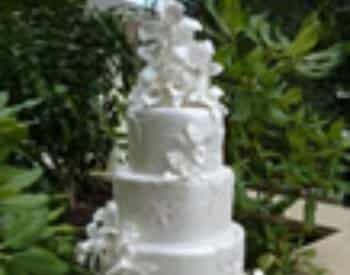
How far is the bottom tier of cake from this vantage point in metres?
0.92


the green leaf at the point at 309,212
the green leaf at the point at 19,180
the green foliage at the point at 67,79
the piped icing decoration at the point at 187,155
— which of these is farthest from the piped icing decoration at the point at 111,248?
the green leaf at the point at 309,212

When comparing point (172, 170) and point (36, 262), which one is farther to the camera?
point (172, 170)

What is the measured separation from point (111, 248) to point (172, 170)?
14 centimetres

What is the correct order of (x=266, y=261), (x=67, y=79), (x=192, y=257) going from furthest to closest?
1. (x=67, y=79)
2. (x=266, y=261)
3. (x=192, y=257)

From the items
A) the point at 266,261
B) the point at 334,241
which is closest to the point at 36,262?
the point at 266,261

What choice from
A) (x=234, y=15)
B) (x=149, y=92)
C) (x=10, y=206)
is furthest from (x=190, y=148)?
(x=234, y=15)

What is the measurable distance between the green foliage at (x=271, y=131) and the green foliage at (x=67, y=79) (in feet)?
0.89

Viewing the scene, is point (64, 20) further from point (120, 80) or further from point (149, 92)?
point (149, 92)

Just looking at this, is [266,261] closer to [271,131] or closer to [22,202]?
[271,131]

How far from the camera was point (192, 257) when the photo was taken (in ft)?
3.04

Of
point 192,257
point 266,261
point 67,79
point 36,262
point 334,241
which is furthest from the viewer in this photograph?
point 334,241

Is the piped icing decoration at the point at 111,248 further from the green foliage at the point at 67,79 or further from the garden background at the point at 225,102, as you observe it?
the green foliage at the point at 67,79

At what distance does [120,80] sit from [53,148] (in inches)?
10.8

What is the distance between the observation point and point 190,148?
93 cm
